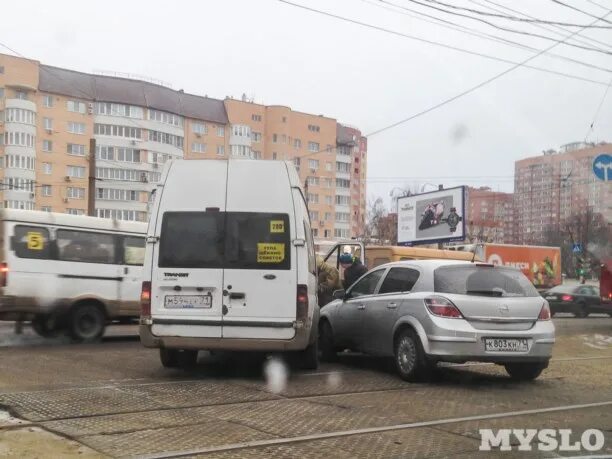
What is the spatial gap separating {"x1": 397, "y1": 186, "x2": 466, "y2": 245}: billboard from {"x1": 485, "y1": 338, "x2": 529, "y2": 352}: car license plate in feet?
91.5

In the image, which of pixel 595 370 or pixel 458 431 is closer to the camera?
pixel 458 431

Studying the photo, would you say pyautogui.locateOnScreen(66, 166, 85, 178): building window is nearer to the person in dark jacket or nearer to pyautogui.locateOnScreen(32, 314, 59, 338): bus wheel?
pyautogui.locateOnScreen(32, 314, 59, 338): bus wheel

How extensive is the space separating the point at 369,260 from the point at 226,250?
47.4 feet

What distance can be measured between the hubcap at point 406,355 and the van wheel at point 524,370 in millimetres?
1301

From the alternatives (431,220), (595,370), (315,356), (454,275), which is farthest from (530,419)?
(431,220)

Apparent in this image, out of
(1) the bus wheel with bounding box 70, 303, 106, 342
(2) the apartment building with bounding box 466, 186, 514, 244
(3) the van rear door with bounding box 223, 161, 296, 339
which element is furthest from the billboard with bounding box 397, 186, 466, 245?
(3) the van rear door with bounding box 223, 161, 296, 339

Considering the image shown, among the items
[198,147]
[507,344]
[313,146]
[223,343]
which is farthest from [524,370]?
[313,146]

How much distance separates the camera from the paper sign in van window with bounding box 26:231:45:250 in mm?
12430

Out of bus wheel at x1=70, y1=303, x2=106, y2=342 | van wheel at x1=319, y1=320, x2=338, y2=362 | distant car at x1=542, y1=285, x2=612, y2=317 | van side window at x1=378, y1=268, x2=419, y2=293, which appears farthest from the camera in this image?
distant car at x1=542, y1=285, x2=612, y2=317

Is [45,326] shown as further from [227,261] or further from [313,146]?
[313,146]

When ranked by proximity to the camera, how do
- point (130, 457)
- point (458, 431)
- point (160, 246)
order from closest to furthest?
point (130, 457) < point (458, 431) < point (160, 246)

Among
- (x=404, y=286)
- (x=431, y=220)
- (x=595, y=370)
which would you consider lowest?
(x=595, y=370)

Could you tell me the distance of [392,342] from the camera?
358 inches

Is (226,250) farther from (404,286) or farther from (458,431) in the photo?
(458,431)
